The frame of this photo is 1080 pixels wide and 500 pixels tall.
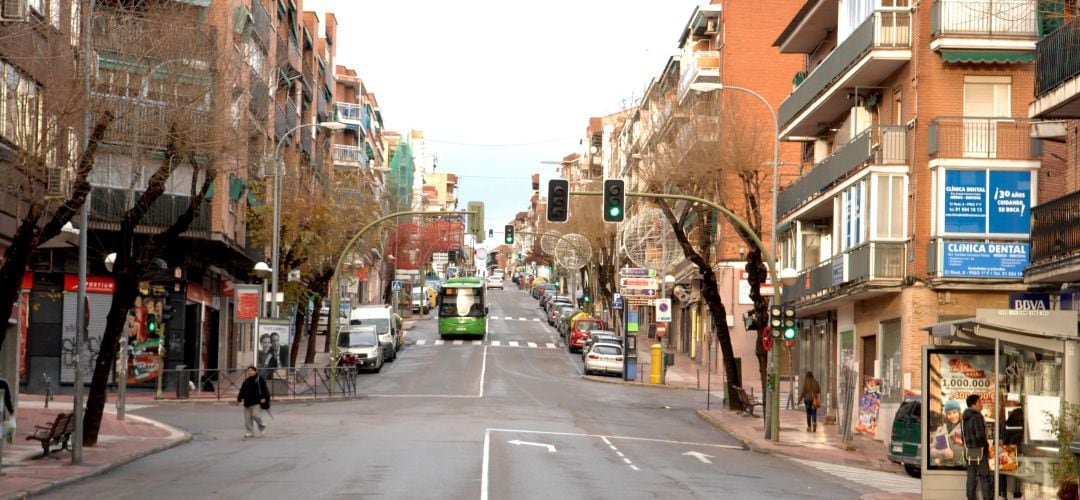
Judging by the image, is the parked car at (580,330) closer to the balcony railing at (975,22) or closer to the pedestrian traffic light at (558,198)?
Result: the balcony railing at (975,22)

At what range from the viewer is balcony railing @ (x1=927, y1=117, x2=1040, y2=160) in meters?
33.3

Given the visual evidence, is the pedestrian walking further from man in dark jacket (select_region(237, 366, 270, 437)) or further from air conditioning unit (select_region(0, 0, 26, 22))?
air conditioning unit (select_region(0, 0, 26, 22))

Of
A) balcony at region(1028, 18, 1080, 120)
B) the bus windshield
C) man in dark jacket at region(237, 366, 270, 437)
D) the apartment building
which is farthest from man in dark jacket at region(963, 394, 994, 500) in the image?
the bus windshield

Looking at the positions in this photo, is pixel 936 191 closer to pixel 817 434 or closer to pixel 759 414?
pixel 817 434

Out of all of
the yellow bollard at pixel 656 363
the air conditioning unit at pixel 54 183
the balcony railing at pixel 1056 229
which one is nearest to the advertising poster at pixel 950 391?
the balcony railing at pixel 1056 229

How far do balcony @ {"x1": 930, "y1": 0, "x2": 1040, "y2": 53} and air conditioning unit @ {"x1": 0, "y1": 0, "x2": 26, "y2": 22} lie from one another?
20.6 metres

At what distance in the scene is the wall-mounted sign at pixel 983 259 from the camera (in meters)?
33.2

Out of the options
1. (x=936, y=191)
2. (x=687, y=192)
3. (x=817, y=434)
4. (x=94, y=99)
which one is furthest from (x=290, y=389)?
(x=94, y=99)

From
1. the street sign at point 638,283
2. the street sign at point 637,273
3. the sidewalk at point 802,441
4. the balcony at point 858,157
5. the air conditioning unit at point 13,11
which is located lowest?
the sidewalk at point 802,441

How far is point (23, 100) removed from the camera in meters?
20.3

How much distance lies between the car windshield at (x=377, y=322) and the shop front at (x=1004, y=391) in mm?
43444

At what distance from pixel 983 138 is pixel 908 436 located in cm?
978

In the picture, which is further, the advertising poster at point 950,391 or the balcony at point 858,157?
the balcony at point 858,157

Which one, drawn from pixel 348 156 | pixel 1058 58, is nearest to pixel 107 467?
pixel 1058 58
